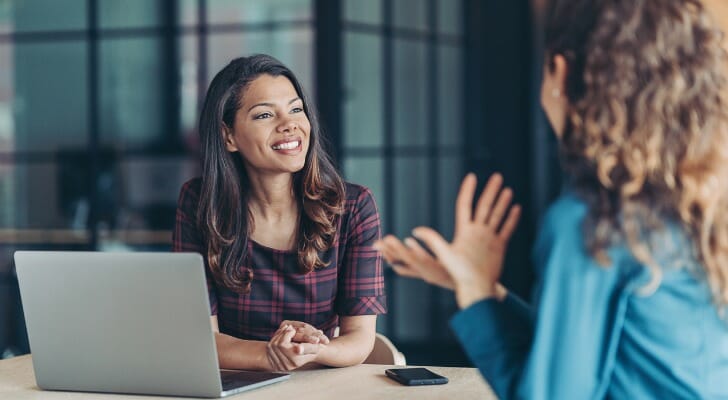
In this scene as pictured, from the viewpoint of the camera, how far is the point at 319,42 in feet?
14.5

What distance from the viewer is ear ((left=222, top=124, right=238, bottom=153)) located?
2250 millimetres

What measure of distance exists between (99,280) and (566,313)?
0.83 metres

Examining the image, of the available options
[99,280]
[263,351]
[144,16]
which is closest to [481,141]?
[144,16]

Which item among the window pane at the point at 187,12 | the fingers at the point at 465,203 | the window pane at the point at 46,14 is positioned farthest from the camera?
the window pane at the point at 187,12

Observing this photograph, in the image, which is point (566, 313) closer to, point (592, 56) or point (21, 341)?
point (592, 56)

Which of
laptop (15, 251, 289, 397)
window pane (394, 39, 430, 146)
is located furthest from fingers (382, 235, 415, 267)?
window pane (394, 39, 430, 146)

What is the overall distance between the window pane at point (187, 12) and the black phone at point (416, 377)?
493cm

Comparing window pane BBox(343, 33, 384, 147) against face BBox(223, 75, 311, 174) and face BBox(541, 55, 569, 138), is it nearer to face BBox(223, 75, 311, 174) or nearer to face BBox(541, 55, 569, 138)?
face BBox(223, 75, 311, 174)

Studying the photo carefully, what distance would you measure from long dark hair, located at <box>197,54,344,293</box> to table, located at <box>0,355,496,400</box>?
1.10ft

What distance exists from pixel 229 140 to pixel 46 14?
4.22 meters

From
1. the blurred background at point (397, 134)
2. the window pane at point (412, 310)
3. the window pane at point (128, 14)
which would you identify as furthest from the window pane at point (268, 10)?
the window pane at point (412, 310)

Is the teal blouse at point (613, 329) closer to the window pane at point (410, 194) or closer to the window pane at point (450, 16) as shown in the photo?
the window pane at point (410, 194)

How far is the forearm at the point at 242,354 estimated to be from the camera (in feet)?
6.39

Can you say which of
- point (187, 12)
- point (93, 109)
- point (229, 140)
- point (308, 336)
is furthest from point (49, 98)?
point (308, 336)
